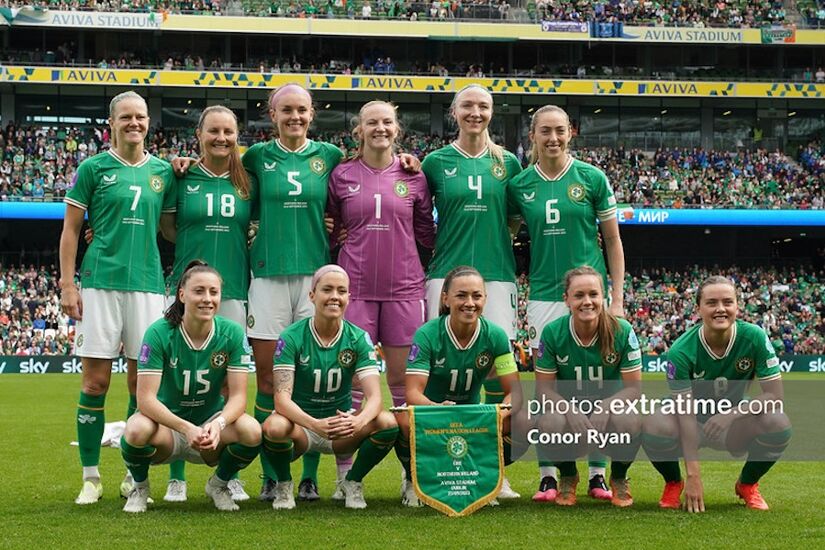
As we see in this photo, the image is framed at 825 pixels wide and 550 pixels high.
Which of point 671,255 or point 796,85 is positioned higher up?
point 796,85

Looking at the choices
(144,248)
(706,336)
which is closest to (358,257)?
(144,248)

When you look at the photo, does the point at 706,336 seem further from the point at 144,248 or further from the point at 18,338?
the point at 18,338

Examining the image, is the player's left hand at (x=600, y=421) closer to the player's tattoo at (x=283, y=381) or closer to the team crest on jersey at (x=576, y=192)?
the team crest on jersey at (x=576, y=192)

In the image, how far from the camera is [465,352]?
5734 millimetres

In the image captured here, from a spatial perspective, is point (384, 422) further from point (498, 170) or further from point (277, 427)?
point (498, 170)

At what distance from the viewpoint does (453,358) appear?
5734 mm

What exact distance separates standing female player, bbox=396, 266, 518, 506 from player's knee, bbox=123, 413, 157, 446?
122 cm

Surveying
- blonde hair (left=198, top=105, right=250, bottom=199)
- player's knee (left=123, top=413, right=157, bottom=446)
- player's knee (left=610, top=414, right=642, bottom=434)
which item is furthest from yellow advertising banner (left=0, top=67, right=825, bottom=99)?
player's knee (left=123, top=413, right=157, bottom=446)

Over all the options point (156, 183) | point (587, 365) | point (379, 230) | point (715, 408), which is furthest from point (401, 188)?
point (715, 408)

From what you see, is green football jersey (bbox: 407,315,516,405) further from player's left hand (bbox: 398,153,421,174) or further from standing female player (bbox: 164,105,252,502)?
standing female player (bbox: 164,105,252,502)

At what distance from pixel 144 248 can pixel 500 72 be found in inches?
1187

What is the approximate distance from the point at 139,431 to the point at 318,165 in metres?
1.90

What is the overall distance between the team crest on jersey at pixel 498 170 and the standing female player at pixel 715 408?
1355 millimetres

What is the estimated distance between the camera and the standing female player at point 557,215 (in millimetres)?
6242
